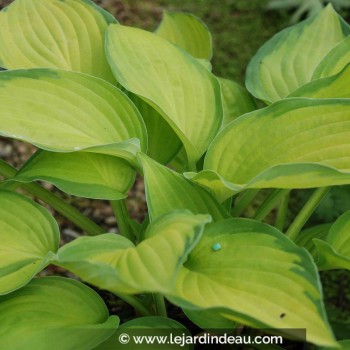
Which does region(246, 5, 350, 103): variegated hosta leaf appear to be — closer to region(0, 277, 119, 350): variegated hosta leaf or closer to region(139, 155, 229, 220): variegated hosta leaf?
region(139, 155, 229, 220): variegated hosta leaf

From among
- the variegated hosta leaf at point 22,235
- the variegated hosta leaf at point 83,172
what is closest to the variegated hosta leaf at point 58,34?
the variegated hosta leaf at point 83,172

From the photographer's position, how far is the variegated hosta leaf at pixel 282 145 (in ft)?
3.49

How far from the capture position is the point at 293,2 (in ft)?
7.86

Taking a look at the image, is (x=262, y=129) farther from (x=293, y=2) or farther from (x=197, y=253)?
(x=293, y=2)

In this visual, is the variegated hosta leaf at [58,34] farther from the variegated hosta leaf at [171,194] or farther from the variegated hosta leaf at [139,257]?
the variegated hosta leaf at [139,257]

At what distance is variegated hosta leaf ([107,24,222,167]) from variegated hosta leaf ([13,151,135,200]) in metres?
0.15

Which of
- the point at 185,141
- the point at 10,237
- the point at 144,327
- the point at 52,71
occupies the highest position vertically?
the point at 52,71

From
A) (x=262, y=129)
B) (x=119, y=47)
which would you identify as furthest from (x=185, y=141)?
(x=119, y=47)

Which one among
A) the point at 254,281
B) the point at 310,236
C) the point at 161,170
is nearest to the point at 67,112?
the point at 161,170

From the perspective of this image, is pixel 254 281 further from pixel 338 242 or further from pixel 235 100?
pixel 235 100

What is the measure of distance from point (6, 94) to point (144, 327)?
51 cm

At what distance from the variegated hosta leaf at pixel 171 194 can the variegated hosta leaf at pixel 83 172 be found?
0.34 ft

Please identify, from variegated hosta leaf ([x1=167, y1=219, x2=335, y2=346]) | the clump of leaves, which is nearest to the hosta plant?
variegated hosta leaf ([x1=167, y1=219, x2=335, y2=346])

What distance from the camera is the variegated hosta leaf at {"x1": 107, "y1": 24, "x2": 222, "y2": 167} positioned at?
1.26m
